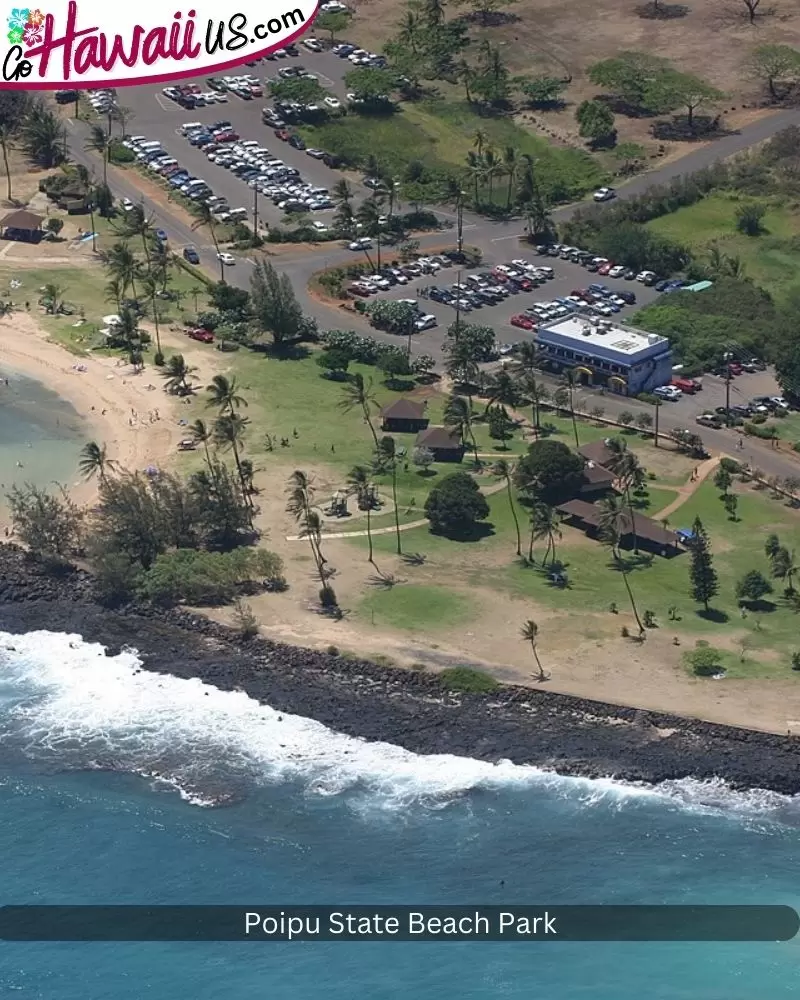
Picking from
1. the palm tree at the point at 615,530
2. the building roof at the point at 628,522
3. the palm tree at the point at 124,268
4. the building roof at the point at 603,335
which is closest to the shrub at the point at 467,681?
the palm tree at the point at 615,530

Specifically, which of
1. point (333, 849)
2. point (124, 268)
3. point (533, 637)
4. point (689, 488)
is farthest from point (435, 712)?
point (124, 268)

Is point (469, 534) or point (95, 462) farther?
point (95, 462)

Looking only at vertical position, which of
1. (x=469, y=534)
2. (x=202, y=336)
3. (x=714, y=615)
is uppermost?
(x=714, y=615)

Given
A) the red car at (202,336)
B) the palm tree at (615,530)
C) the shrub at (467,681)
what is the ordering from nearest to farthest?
the shrub at (467,681) → the palm tree at (615,530) → the red car at (202,336)

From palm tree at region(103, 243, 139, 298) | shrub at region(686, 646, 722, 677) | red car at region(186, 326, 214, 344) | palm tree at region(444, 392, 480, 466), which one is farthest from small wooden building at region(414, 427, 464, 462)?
palm tree at region(103, 243, 139, 298)

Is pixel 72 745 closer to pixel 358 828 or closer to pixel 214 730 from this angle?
pixel 214 730

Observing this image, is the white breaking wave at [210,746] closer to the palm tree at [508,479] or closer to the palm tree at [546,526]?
the palm tree at [546,526]

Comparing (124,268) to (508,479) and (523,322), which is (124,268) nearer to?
(523,322)
